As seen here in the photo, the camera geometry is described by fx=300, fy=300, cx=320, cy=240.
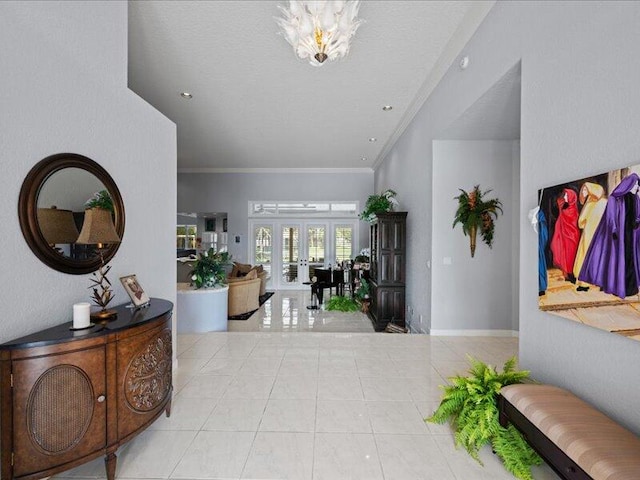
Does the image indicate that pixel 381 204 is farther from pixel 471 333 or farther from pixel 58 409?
pixel 58 409

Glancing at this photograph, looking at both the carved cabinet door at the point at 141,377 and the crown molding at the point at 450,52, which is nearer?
the carved cabinet door at the point at 141,377

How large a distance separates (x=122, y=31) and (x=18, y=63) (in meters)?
1.16

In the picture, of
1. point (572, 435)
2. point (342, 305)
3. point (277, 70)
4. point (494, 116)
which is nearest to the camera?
point (572, 435)

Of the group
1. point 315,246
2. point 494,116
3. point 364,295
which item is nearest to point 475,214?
point 494,116

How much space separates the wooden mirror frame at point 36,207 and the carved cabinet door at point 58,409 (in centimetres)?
69

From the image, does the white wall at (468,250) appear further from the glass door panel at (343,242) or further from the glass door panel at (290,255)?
the glass door panel at (290,255)

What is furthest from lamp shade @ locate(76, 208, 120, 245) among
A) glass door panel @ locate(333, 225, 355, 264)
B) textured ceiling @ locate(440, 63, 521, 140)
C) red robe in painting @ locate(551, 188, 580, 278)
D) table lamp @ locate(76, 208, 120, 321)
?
glass door panel @ locate(333, 225, 355, 264)

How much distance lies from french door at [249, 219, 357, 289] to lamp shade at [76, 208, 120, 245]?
288 inches

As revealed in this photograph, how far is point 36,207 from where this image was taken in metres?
1.79

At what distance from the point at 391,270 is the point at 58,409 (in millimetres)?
4796

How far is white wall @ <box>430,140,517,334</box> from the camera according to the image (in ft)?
14.3

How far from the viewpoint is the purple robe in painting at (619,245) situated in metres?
1.49

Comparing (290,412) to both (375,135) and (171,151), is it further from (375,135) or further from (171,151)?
(375,135)

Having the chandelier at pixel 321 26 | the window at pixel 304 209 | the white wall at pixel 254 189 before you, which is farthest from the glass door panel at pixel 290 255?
the chandelier at pixel 321 26
